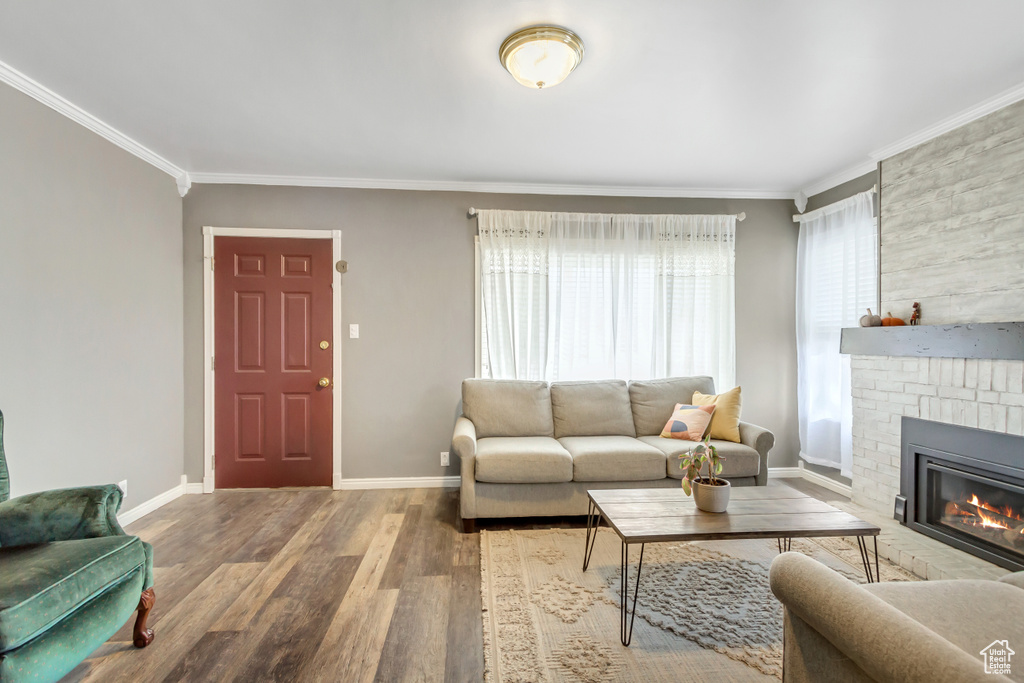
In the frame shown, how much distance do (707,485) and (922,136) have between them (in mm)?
2679

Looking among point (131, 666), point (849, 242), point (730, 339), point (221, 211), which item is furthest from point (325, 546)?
point (849, 242)

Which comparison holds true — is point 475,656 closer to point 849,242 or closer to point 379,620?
point 379,620

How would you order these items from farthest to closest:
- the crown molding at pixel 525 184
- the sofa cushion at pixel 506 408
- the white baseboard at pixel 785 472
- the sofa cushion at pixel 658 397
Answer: the white baseboard at pixel 785 472 < the sofa cushion at pixel 658 397 < the sofa cushion at pixel 506 408 < the crown molding at pixel 525 184

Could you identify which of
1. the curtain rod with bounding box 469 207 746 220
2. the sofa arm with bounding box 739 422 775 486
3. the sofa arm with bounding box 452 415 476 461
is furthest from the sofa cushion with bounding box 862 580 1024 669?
the curtain rod with bounding box 469 207 746 220

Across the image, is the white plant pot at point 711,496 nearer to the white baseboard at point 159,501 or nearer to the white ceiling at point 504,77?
the white ceiling at point 504,77

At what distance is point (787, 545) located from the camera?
8.38 ft

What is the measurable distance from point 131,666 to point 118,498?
63cm

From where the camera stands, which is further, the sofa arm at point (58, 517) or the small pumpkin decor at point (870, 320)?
the small pumpkin decor at point (870, 320)

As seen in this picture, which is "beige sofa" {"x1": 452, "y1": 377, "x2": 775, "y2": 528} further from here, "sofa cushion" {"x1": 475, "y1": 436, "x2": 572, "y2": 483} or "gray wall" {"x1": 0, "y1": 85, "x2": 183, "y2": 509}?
"gray wall" {"x1": 0, "y1": 85, "x2": 183, "y2": 509}

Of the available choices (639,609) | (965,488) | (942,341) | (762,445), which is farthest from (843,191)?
(639,609)

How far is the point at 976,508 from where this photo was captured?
8.66ft

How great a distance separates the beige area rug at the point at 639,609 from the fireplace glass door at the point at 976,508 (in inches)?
19.5

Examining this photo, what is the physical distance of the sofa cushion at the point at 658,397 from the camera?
12.3 ft

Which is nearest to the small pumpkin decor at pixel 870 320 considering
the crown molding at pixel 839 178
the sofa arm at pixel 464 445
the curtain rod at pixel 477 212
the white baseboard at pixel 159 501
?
the crown molding at pixel 839 178
